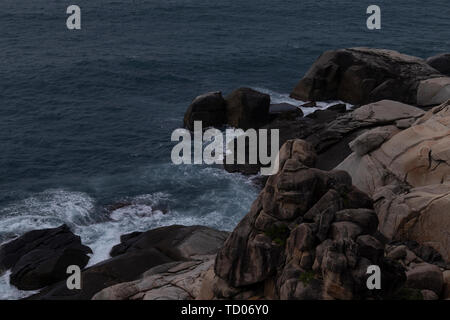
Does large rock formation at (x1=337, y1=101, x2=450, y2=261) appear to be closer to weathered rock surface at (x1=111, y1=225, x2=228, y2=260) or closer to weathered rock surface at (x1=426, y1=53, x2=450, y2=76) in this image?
weathered rock surface at (x1=111, y1=225, x2=228, y2=260)

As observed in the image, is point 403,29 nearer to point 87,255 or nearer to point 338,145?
point 338,145

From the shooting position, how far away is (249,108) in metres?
74.4

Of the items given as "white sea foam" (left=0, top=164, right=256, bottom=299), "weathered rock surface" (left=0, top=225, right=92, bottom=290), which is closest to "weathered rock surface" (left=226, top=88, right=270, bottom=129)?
"white sea foam" (left=0, top=164, right=256, bottom=299)

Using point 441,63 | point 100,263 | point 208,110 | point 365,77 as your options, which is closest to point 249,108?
point 208,110

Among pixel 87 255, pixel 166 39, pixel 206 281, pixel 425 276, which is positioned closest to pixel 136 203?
pixel 87 255

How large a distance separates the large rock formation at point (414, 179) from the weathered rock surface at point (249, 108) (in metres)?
22.5

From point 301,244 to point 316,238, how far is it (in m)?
0.92

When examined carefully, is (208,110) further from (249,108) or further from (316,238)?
(316,238)

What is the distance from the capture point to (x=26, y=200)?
62719 millimetres

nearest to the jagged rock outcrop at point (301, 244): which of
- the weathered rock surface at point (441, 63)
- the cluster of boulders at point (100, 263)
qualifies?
the cluster of boulders at point (100, 263)

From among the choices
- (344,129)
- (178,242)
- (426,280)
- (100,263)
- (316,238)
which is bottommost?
(100,263)

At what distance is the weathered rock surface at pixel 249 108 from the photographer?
74.5 m

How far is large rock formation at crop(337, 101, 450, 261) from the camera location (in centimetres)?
4184

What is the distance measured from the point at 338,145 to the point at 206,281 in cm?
3159
